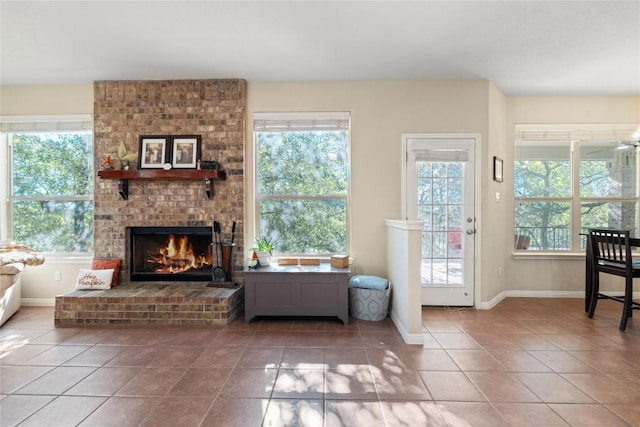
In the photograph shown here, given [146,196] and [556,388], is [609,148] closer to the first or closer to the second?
[556,388]

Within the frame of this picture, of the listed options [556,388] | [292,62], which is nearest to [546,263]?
[556,388]

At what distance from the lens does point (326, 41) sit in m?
2.91

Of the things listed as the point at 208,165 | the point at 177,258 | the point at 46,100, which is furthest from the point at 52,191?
the point at 208,165

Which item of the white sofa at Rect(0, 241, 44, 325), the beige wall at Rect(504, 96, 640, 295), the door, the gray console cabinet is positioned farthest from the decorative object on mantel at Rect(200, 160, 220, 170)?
the beige wall at Rect(504, 96, 640, 295)

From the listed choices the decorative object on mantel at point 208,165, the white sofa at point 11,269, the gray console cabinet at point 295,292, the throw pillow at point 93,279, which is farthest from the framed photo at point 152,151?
the gray console cabinet at point 295,292

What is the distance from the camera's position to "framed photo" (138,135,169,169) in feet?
12.2

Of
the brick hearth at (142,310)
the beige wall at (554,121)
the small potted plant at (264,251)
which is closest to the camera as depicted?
the brick hearth at (142,310)

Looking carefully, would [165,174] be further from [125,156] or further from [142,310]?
[142,310]

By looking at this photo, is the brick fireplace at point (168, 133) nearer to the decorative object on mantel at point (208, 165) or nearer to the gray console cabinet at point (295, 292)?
the decorative object on mantel at point (208, 165)

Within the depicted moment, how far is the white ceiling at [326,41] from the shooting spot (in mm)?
2459

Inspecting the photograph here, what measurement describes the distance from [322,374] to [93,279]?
9.35 feet

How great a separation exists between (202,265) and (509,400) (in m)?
3.25

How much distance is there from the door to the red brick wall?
2089mm

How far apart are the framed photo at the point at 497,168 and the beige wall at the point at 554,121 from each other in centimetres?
30
